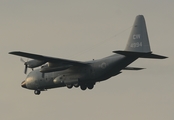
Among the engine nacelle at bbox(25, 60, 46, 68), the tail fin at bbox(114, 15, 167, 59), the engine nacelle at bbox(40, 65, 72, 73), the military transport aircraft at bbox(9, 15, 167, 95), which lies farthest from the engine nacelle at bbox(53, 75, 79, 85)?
the tail fin at bbox(114, 15, 167, 59)

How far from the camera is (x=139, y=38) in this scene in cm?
6481

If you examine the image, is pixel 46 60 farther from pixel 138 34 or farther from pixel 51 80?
pixel 138 34

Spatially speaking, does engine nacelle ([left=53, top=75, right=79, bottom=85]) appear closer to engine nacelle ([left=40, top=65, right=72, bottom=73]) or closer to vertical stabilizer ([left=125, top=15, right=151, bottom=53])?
engine nacelle ([left=40, top=65, right=72, bottom=73])

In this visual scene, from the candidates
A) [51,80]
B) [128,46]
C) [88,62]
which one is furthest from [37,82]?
[128,46]

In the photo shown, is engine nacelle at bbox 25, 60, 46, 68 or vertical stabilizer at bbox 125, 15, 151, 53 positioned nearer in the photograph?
vertical stabilizer at bbox 125, 15, 151, 53

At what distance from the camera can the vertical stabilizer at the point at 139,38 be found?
64125 mm

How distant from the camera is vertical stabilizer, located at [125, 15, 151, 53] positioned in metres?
64.1

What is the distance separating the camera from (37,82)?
71312mm

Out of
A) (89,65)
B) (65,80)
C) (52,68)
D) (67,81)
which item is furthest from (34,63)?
(89,65)

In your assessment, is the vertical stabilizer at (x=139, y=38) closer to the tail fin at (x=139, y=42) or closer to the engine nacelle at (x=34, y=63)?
the tail fin at (x=139, y=42)

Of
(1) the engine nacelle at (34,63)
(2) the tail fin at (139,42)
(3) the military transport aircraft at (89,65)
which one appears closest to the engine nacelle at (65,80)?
(3) the military transport aircraft at (89,65)

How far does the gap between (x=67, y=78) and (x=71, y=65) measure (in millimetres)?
1512

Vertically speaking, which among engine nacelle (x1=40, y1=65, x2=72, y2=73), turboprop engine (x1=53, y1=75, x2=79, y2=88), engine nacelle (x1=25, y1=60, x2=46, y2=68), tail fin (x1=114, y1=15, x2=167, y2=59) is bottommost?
turboprop engine (x1=53, y1=75, x2=79, y2=88)

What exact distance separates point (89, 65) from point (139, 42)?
5729 mm
